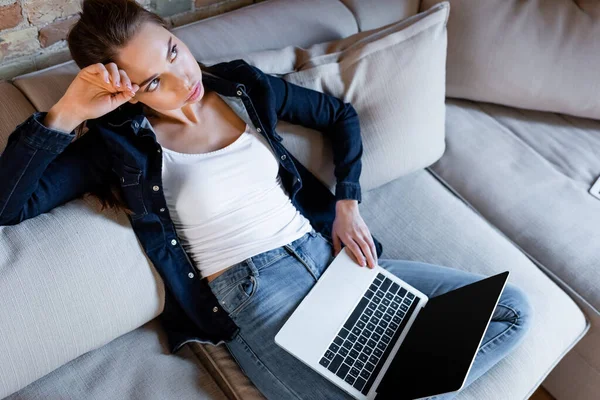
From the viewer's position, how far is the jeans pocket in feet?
4.01

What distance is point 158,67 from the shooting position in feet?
3.62

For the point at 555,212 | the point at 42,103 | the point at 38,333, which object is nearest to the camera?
the point at 38,333

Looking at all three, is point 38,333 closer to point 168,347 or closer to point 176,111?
point 168,347

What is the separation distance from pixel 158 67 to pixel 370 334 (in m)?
0.72

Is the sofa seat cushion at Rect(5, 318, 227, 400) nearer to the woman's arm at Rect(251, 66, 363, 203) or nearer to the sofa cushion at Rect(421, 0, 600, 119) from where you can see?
the woman's arm at Rect(251, 66, 363, 203)

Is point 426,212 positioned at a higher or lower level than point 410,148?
lower

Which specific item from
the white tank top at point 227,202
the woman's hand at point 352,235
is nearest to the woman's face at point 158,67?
the white tank top at point 227,202

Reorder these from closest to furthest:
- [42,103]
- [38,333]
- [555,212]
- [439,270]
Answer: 1. [38,333]
2. [42,103]
3. [439,270]
4. [555,212]

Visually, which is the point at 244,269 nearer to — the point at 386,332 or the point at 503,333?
the point at 386,332

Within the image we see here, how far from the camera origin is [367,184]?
1.55 meters

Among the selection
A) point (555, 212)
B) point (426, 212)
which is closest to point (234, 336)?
point (426, 212)

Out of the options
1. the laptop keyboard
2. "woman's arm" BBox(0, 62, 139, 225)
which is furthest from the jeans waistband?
"woman's arm" BBox(0, 62, 139, 225)

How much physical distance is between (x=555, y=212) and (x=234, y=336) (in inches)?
37.5

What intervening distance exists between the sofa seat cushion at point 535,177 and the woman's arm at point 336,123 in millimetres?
399
